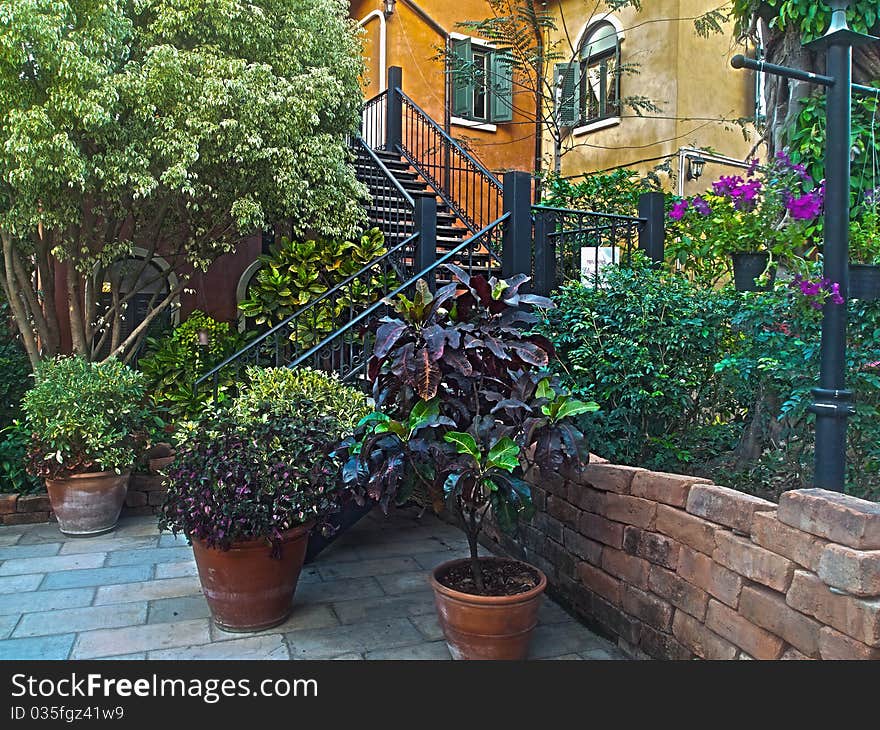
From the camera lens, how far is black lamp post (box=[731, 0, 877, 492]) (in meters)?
2.86

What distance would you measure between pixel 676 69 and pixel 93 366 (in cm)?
831

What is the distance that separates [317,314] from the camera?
723 cm

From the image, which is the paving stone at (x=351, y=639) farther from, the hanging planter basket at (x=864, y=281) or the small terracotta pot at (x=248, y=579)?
the hanging planter basket at (x=864, y=281)

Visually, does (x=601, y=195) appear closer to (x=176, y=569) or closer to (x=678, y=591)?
(x=678, y=591)

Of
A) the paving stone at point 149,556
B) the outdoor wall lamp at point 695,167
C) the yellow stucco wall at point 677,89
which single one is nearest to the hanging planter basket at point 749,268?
the paving stone at point 149,556

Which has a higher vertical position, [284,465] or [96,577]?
[284,465]

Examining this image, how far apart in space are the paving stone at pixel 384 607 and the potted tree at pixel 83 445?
2316 mm

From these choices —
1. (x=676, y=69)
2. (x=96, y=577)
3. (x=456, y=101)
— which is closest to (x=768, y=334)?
(x=96, y=577)

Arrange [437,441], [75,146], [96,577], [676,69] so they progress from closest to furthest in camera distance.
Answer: [437,441]
[96,577]
[75,146]
[676,69]

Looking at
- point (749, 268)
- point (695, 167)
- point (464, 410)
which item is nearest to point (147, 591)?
point (464, 410)

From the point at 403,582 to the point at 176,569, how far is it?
1.47 metres

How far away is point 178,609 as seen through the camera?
3.94 meters

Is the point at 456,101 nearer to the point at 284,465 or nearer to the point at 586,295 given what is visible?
the point at 586,295

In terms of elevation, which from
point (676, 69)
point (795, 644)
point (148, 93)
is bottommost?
point (795, 644)
